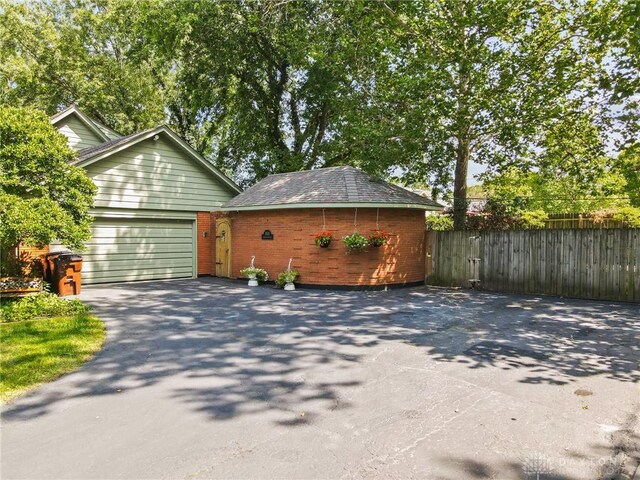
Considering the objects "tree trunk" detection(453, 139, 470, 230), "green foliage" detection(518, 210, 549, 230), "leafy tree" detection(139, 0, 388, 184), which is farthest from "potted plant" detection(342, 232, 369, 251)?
"green foliage" detection(518, 210, 549, 230)

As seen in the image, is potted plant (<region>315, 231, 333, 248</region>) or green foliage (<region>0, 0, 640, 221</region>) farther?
green foliage (<region>0, 0, 640, 221</region>)

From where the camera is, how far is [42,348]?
17.9ft

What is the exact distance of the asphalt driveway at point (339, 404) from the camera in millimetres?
2875

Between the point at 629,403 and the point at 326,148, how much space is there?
16.8m

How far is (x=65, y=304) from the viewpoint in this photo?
313 inches

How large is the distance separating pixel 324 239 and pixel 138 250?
6.63 meters

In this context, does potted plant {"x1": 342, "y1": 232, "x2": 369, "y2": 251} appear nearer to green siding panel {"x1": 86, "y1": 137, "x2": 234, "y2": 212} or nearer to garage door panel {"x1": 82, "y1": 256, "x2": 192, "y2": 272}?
green siding panel {"x1": 86, "y1": 137, "x2": 234, "y2": 212}

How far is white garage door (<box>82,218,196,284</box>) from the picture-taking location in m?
12.8

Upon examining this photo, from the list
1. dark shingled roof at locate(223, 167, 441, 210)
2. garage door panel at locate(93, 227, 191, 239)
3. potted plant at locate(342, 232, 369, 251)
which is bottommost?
potted plant at locate(342, 232, 369, 251)

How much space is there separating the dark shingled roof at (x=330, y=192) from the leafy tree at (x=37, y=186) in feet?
17.9

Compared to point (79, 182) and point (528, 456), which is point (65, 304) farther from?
point (528, 456)

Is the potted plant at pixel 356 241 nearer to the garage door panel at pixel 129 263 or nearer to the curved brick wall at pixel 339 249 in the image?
the curved brick wall at pixel 339 249

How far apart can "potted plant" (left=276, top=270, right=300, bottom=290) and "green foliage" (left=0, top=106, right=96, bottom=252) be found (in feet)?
17.4

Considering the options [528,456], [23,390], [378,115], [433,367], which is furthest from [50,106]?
[528,456]
